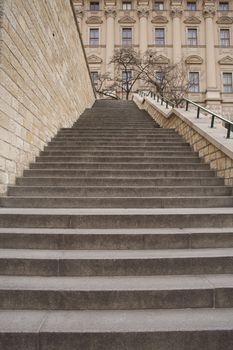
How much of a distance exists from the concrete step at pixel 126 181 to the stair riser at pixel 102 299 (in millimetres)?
3083

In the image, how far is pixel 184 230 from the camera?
4195 millimetres

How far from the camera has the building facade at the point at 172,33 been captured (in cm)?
3516

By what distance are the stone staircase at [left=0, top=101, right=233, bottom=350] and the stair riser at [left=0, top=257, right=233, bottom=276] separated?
1cm

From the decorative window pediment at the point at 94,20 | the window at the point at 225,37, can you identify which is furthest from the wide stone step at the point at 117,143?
the window at the point at 225,37

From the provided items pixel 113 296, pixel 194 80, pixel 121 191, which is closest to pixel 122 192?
pixel 121 191

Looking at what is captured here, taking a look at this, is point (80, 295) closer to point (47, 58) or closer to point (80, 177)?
point (80, 177)

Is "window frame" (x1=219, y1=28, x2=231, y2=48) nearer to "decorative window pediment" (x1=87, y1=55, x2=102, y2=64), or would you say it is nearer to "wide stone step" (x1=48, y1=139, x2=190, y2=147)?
"decorative window pediment" (x1=87, y1=55, x2=102, y2=64)

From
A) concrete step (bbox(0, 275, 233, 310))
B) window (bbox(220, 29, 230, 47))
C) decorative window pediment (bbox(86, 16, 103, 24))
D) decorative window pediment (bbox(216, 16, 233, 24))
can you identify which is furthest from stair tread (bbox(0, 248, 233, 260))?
decorative window pediment (bbox(216, 16, 233, 24))

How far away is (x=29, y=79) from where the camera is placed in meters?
6.26

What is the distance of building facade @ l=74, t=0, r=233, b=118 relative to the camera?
35.2m

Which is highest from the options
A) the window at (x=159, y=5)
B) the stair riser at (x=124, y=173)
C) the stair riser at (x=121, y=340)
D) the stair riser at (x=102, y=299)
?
the window at (x=159, y=5)

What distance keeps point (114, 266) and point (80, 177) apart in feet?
9.50

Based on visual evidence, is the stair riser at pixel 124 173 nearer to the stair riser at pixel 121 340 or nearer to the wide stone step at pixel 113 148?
the wide stone step at pixel 113 148

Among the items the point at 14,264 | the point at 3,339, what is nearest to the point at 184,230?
the point at 14,264
